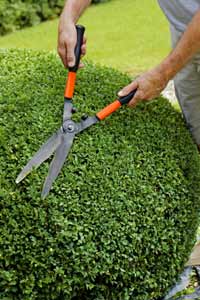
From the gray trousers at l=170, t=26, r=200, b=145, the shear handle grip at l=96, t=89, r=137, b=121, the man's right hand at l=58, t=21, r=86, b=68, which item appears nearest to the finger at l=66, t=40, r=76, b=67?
the man's right hand at l=58, t=21, r=86, b=68

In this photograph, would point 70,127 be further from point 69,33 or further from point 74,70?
point 69,33

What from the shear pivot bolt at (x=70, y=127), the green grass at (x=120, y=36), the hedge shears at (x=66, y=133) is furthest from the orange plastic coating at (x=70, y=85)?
the green grass at (x=120, y=36)

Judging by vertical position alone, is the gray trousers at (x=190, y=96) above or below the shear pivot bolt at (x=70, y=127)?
below

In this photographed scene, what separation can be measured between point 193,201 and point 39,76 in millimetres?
947

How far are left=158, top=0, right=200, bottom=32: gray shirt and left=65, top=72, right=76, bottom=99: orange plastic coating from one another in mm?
538

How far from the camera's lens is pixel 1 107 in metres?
3.28

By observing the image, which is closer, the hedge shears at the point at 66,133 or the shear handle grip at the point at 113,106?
the hedge shears at the point at 66,133

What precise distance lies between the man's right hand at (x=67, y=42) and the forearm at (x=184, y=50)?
43 cm

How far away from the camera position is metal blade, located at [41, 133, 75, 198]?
296 cm

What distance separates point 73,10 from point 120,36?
20.1 feet

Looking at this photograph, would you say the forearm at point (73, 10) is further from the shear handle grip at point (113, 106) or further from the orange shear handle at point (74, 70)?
the shear handle grip at point (113, 106)

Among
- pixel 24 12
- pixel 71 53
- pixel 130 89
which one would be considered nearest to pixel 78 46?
pixel 71 53

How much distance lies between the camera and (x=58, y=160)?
3.04m

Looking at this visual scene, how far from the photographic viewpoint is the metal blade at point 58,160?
296 cm
